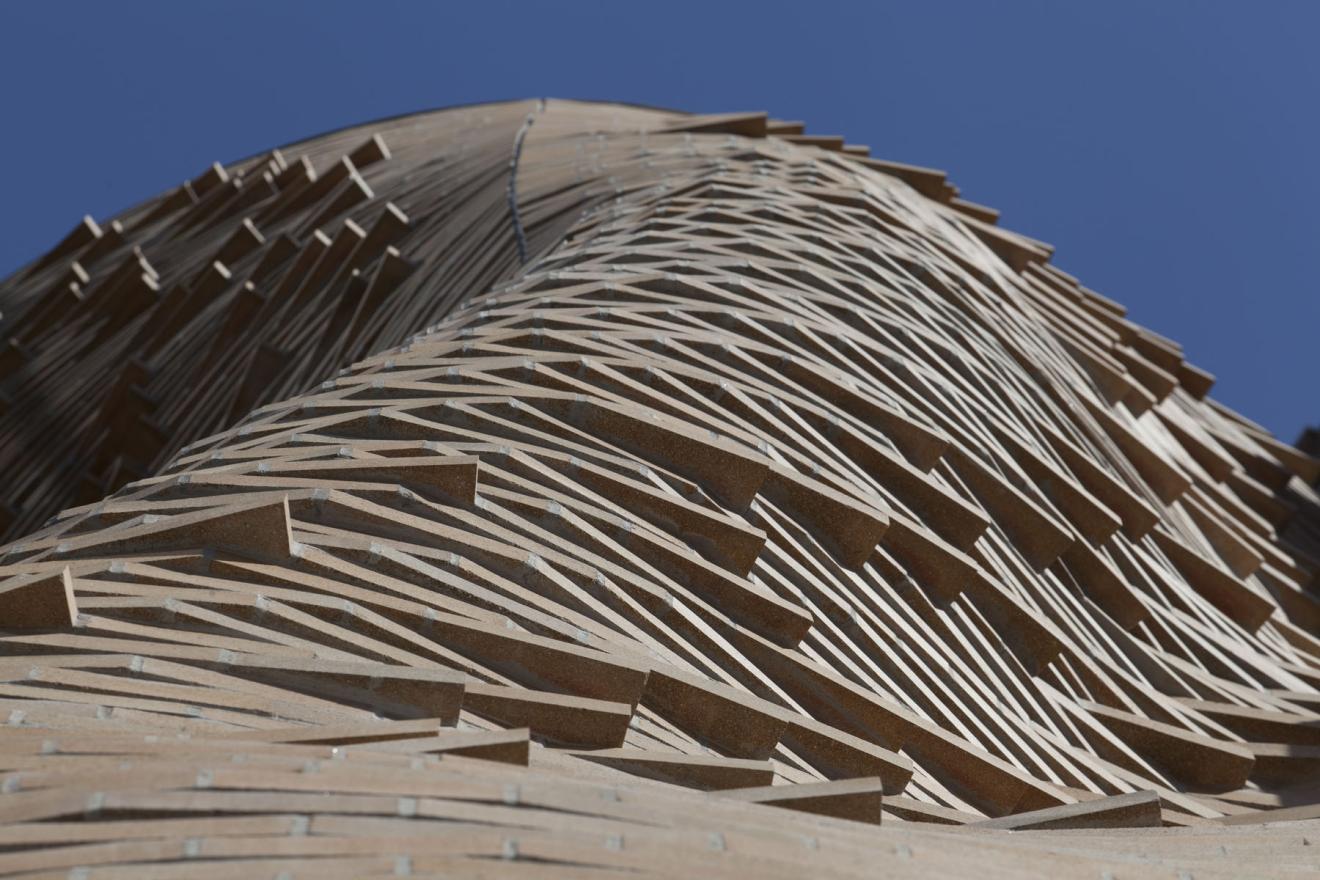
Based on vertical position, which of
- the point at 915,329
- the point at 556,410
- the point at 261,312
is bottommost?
the point at 556,410

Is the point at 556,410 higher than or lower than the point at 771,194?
lower

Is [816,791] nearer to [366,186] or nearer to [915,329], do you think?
[915,329]

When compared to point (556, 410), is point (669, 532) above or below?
below

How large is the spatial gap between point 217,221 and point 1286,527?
266 inches

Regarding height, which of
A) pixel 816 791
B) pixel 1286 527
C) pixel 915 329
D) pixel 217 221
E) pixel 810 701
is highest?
pixel 217 221

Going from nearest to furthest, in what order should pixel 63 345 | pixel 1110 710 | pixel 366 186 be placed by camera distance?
pixel 1110 710 → pixel 366 186 → pixel 63 345

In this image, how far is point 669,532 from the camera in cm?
360

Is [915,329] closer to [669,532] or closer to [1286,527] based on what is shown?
Answer: [669,532]

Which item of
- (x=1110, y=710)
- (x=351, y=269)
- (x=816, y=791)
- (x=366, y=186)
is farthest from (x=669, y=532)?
(x=366, y=186)

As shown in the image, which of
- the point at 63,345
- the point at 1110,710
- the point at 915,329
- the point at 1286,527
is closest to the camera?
the point at 1110,710

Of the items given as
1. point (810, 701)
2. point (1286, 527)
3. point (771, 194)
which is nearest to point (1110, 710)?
point (810, 701)

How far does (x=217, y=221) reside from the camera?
10.9 metres

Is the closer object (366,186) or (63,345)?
(366,186)

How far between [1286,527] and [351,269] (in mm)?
4778
